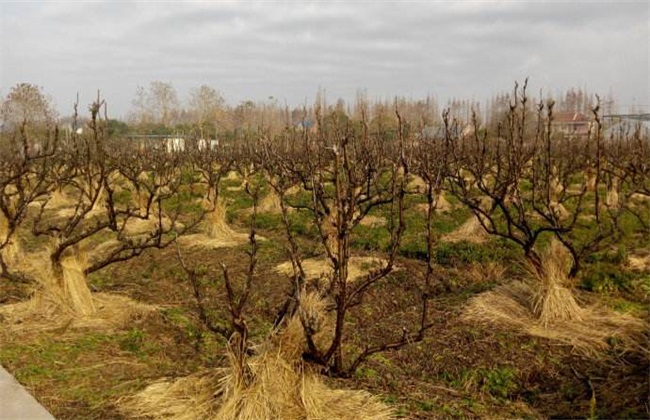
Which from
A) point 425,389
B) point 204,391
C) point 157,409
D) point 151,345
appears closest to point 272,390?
point 204,391

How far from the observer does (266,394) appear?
3.31 metres

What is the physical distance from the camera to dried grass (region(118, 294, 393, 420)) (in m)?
3.30

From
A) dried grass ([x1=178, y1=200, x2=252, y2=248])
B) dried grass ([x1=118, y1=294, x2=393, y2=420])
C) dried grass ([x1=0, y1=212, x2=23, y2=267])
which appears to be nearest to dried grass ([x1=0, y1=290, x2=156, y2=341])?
dried grass ([x1=118, y1=294, x2=393, y2=420])

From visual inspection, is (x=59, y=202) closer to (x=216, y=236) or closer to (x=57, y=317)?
(x=216, y=236)

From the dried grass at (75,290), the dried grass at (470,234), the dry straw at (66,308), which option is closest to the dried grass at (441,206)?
the dried grass at (470,234)

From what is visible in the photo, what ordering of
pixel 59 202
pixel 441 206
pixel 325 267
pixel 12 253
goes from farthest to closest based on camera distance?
pixel 59 202, pixel 441 206, pixel 12 253, pixel 325 267

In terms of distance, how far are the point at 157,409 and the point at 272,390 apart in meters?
0.82

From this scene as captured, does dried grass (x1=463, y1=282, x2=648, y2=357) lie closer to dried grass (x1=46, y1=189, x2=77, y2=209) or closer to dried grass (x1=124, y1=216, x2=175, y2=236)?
dried grass (x1=124, y1=216, x2=175, y2=236)

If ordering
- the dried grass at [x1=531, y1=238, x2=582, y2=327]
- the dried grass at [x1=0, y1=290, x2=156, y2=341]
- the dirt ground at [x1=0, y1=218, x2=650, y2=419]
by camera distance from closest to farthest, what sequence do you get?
the dirt ground at [x1=0, y1=218, x2=650, y2=419] < the dried grass at [x1=0, y1=290, x2=156, y2=341] < the dried grass at [x1=531, y1=238, x2=582, y2=327]

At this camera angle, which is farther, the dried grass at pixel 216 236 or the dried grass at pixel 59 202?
the dried grass at pixel 59 202

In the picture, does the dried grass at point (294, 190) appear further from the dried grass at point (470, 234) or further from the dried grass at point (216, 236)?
the dried grass at point (470, 234)

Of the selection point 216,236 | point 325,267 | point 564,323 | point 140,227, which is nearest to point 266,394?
point 564,323

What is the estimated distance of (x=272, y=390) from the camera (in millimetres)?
3348

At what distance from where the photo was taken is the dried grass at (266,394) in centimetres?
330
